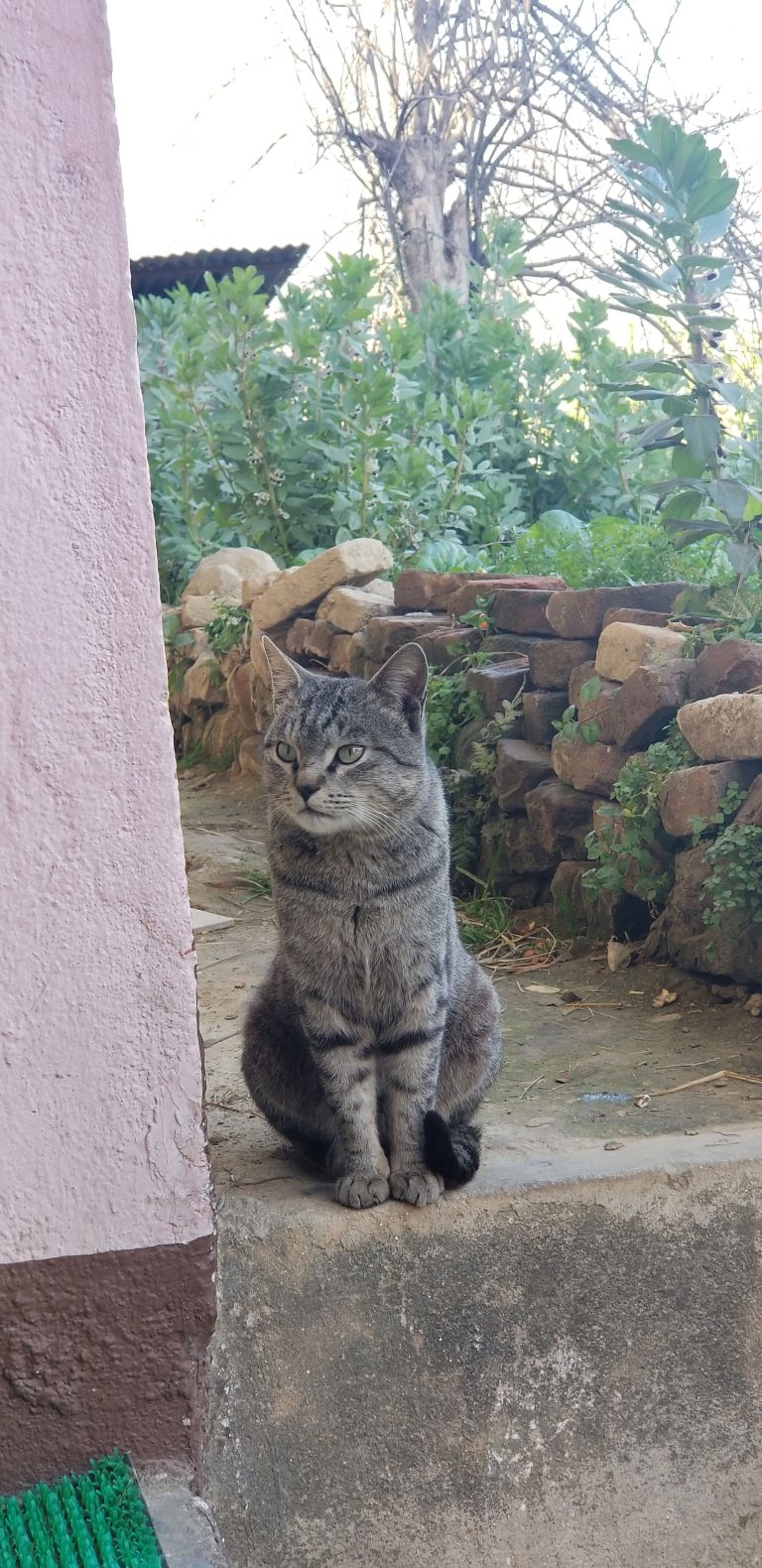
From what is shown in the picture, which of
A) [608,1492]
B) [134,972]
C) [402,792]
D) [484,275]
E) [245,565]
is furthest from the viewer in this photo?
[484,275]

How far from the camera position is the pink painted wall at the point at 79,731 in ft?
5.09

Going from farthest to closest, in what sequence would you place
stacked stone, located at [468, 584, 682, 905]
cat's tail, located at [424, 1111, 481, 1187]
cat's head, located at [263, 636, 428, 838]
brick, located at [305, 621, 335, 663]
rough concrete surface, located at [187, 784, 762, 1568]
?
brick, located at [305, 621, 335, 663]
stacked stone, located at [468, 584, 682, 905]
cat's head, located at [263, 636, 428, 838]
cat's tail, located at [424, 1111, 481, 1187]
rough concrete surface, located at [187, 784, 762, 1568]

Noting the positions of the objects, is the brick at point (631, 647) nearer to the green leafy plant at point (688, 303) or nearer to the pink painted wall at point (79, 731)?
the green leafy plant at point (688, 303)

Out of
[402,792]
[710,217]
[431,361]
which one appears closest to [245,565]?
[431,361]

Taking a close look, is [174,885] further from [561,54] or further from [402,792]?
[561,54]

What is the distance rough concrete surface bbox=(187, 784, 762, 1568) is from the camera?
2037 mm

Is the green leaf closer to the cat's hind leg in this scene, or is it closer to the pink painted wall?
the cat's hind leg

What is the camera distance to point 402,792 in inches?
92.4

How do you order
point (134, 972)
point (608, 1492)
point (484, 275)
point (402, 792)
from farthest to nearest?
point (484, 275) → point (402, 792) → point (608, 1492) → point (134, 972)

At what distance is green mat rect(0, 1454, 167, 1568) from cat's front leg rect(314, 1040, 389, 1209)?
588mm

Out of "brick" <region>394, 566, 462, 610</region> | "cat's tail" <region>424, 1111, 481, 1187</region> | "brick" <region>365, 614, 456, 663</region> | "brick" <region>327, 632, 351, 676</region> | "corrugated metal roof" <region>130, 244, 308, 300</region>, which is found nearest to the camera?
"cat's tail" <region>424, 1111, 481, 1187</region>

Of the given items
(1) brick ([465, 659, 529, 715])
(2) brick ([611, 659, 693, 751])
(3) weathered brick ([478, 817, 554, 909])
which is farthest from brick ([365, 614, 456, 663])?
(2) brick ([611, 659, 693, 751])

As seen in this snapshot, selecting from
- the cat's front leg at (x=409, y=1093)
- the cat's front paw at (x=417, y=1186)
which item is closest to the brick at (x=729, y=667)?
the cat's front leg at (x=409, y=1093)

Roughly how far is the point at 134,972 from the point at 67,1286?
17.5 inches
